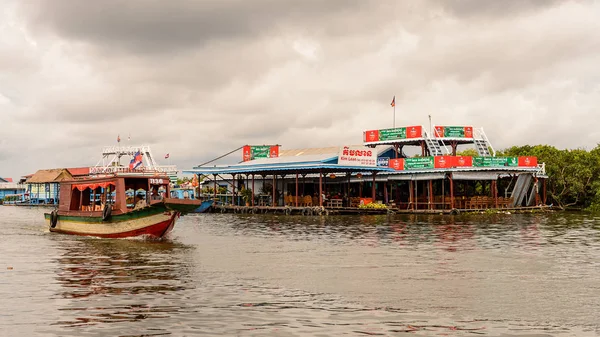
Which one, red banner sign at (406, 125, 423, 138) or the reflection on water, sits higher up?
red banner sign at (406, 125, 423, 138)

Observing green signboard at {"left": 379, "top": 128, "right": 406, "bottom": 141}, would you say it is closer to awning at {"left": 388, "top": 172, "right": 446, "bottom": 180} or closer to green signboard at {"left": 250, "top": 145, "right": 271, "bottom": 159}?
awning at {"left": 388, "top": 172, "right": 446, "bottom": 180}

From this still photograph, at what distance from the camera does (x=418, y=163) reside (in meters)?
60.1

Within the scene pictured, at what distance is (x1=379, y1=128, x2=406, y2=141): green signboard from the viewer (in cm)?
7435

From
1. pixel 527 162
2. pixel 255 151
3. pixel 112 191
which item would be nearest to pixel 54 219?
pixel 112 191

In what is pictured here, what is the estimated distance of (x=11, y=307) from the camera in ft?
43.6

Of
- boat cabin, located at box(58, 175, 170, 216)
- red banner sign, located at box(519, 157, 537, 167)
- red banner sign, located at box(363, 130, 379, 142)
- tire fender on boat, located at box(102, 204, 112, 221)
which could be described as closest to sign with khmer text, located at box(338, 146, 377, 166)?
red banner sign, located at box(519, 157, 537, 167)

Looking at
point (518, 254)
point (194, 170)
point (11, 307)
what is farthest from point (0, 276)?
point (194, 170)

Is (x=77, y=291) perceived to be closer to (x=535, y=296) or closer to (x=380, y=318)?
(x=380, y=318)

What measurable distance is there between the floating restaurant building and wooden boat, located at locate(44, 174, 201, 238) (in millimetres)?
23555

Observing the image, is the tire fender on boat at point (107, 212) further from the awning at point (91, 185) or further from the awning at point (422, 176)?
the awning at point (422, 176)

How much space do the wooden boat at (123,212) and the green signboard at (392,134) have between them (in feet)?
146

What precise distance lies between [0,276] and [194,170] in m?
51.1

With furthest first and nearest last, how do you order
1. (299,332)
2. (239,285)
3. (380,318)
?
1. (239,285)
2. (380,318)
3. (299,332)

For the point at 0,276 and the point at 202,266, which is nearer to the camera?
the point at 0,276
